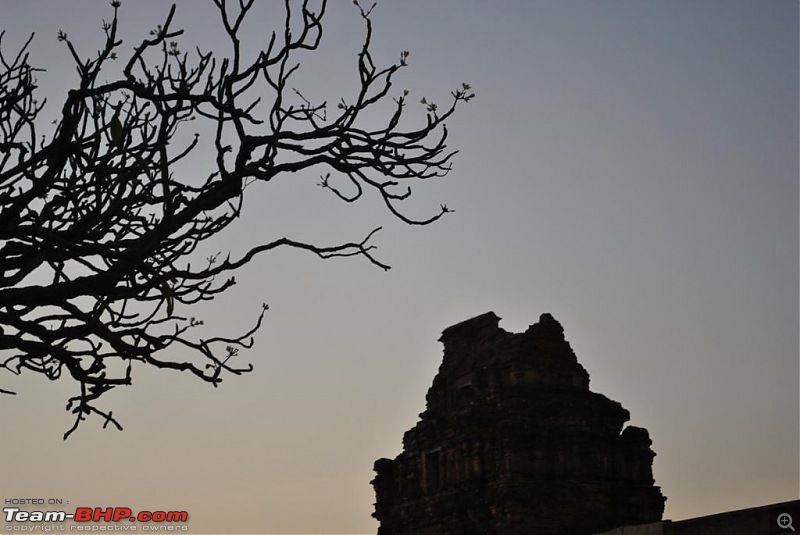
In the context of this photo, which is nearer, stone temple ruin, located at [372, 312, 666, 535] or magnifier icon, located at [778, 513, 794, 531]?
magnifier icon, located at [778, 513, 794, 531]

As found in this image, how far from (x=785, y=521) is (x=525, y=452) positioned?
18680mm

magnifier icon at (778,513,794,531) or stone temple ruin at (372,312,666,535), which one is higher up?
stone temple ruin at (372,312,666,535)

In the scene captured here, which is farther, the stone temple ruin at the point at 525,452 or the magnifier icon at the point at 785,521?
the stone temple ruin at the point at 525,452

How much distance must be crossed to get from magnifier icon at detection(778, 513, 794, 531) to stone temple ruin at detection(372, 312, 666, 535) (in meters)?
17.5

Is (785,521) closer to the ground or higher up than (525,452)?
closer to the ground

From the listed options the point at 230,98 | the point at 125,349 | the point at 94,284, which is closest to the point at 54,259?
the point at 94,284

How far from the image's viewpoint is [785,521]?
1537 cm

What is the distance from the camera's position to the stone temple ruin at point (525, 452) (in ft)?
109

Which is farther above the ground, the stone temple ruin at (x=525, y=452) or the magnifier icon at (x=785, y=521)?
the stone temple ruin at (x=525, y=452)

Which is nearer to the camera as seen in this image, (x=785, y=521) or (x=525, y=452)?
(x=785, y=521)

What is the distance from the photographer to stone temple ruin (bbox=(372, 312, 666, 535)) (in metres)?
33.3

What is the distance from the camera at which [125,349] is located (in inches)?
287

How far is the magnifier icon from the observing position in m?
15.3

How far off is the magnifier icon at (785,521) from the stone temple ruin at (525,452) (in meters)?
17.5
